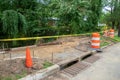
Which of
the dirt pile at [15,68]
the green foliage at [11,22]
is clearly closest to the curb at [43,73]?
the dirt pile at [15,68]

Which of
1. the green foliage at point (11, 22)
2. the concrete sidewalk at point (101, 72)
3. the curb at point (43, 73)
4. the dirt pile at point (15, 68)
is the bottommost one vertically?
the concrete sidewalk at point (101, 72)

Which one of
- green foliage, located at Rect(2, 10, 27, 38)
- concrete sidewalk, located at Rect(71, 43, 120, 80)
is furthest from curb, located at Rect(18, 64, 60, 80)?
green foliage, located at Rect(2, 10, 27, 38)

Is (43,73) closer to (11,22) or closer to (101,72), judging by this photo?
(101,72)

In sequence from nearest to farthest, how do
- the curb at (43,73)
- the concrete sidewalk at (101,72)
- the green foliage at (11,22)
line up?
the curb at (43,73), the concrete sidewalk at (101,72), the green foliage at (11,22)

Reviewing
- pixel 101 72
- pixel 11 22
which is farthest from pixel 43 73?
pixel 11 22

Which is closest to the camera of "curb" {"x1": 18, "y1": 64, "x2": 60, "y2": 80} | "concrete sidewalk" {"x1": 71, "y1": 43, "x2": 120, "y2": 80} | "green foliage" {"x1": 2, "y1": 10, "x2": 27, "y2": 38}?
"curb" {"x1": 18, "y1": 64, "x2": 60, "y2": 80}

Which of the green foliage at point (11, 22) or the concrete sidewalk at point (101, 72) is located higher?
the green foliage at point (11, 22)

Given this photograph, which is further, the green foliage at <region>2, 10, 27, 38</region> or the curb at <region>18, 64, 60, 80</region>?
the green foliage at <region>2, 10, 27, 38</region>

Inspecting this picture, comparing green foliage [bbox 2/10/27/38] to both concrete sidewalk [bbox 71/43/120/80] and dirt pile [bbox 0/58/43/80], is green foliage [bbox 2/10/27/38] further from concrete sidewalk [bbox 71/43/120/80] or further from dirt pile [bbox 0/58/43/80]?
concrete sidewalk [bbox 71/43/120/80]

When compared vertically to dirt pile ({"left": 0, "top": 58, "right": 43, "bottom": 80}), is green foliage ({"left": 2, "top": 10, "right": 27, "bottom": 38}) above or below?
above

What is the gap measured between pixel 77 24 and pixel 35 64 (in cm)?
915

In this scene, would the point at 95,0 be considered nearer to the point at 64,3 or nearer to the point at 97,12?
the point at 97,12

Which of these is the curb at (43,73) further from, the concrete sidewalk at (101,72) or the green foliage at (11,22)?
the green foliage at (11,22)

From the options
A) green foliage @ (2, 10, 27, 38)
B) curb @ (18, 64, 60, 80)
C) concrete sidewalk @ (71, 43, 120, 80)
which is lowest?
concrete sidewalk @ (71, 43, 120, 80)
